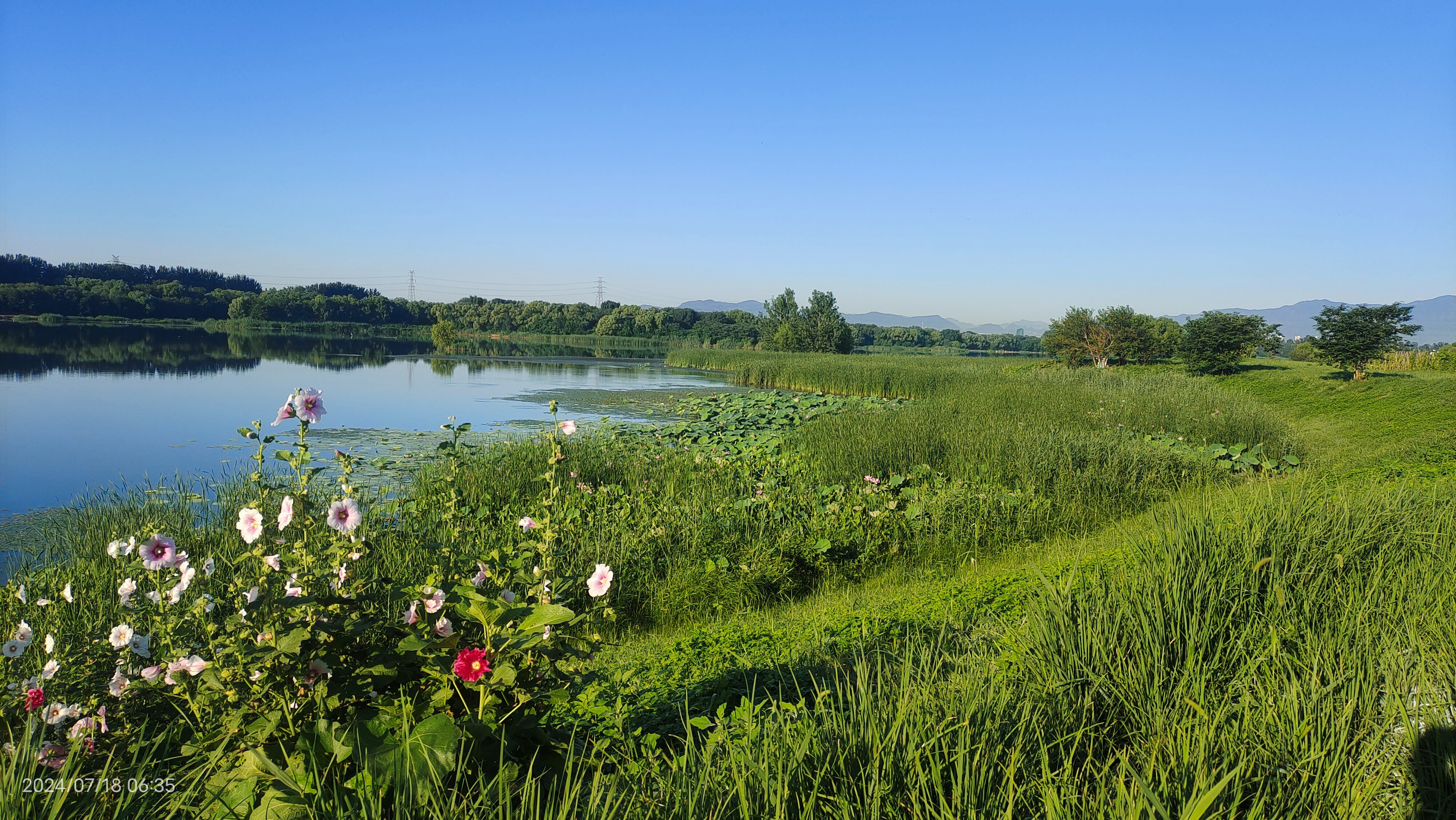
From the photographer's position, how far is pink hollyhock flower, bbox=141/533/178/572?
7.32ft

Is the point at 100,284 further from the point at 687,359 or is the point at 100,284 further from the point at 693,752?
the point at 693,752

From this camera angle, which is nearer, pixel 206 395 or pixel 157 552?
pixel 157 552

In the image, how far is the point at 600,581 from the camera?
238 cm

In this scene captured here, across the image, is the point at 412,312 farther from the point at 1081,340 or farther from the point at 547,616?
the point at 547,616

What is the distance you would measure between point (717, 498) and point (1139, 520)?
3667 millimetres

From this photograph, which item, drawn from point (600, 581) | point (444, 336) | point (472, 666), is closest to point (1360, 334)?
point (600, 581)

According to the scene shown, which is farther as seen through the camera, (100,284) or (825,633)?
(100,284)

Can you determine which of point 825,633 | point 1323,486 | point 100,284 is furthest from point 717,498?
point 100,284

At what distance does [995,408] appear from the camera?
1297 centimetres

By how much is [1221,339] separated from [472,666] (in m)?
31.7

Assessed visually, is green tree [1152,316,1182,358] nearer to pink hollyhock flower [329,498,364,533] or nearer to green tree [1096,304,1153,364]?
green tree [1096,304,1153,364]

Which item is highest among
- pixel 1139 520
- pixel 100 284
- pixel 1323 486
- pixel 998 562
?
pixel 100 284

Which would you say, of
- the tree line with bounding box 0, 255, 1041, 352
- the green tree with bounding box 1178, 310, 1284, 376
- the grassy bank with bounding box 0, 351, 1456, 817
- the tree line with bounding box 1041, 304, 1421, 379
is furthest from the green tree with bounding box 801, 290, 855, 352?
the grassy bank with bounding box 0, 351, 1456, 817
